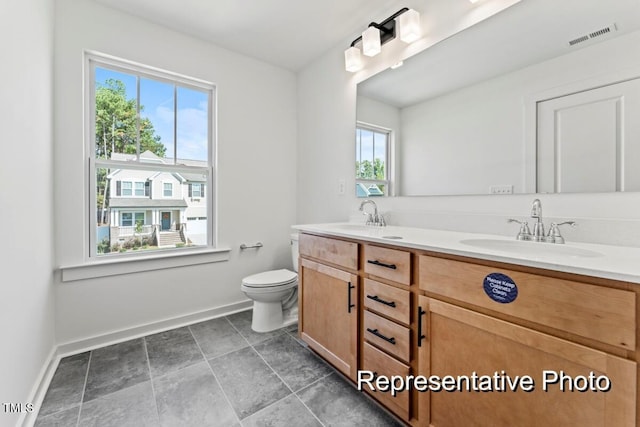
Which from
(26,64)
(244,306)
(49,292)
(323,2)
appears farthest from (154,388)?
(323,2)

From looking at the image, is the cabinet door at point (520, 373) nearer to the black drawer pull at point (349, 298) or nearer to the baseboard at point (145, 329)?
the black drawer pull at point (349, 298)

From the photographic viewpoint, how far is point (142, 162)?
2168mm

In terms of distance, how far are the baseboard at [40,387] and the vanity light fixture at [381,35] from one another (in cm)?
274

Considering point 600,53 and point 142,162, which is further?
point 142,162

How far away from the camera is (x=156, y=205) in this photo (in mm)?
2260

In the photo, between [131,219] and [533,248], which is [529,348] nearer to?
[533,248]

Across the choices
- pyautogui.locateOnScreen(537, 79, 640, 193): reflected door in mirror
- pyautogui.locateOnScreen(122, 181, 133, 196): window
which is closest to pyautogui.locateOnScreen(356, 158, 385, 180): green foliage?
pyautogui.locateOnScreen(537, 79, 640, 193): reflected door in mirror

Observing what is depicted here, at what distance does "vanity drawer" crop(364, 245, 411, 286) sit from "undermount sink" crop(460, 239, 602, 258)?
0.31 meters

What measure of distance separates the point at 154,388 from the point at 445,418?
4.92ft

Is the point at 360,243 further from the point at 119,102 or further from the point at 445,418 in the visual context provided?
the point at 119,102

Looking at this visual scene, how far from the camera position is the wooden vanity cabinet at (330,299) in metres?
1.44

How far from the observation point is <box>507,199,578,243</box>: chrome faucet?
3.68ft

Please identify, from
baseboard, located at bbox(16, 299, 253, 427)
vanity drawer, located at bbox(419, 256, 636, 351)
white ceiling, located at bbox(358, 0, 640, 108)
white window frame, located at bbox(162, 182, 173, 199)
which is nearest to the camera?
vanity drawer, located at bbox(419, 256, 636, 351)

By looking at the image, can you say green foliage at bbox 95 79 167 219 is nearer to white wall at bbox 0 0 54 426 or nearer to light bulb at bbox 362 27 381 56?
white wall at bbox 0 0 54 426
